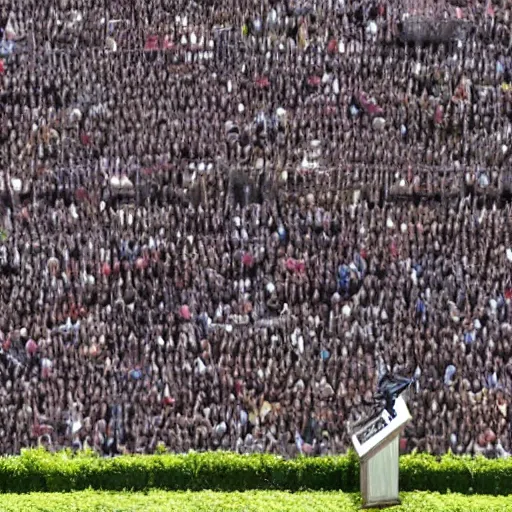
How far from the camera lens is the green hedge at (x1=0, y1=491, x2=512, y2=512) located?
588 cm

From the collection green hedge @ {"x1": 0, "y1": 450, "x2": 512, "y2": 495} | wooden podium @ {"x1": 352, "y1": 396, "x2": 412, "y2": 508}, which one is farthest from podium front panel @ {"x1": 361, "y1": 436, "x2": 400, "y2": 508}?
green hedge @ {"x1": 0, "y1": 450, "x2": 512, "y2": 495}

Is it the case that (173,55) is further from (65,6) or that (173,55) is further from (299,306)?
(299,306)

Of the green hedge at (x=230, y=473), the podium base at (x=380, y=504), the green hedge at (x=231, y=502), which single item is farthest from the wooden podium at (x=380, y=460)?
the green hedge at (x=230, y=473)

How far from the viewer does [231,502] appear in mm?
6066

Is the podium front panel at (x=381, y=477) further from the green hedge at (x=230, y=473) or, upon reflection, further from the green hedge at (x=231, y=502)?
the green hedge at (x=230, y=473)

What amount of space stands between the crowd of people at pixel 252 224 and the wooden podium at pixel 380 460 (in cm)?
72

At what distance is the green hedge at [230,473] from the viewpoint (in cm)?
645

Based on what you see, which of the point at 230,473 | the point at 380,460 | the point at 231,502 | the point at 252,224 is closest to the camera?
the point at 380,460

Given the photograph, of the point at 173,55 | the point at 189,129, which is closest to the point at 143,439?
the point at 189,129

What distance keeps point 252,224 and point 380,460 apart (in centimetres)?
202

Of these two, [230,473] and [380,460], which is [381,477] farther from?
[230,473]

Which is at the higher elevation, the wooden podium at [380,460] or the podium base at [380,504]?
the wooden podium at [380,460]

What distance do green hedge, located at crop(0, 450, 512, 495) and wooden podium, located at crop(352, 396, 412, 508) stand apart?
1.54 feet

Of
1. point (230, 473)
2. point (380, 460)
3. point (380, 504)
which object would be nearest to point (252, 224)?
point (230, 473)
